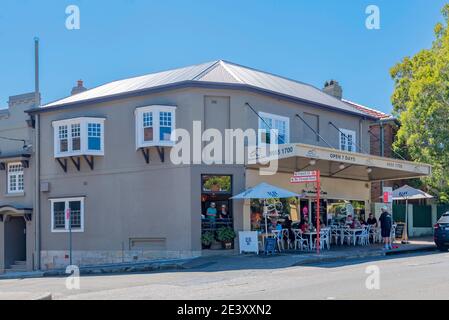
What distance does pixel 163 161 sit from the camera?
74.0ft

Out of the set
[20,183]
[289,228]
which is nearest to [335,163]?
[289,228]

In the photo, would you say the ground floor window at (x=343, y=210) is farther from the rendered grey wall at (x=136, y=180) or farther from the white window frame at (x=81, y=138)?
the white window frame at (x=81, y=138)

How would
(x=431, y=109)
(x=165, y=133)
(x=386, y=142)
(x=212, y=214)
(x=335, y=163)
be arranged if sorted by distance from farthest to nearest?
1. (x=386, y=142)
2. (x=431, y=109)
3. (x=335, y=163)
4. (x=165, y=133)
5. (x=212, y=214)

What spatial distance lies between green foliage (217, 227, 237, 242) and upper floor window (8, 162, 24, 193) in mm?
10588

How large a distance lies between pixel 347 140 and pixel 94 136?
11.5 metres

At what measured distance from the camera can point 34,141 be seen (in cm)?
2684

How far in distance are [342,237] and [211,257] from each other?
662 cm

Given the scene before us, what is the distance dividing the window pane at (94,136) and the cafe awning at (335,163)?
6.27m

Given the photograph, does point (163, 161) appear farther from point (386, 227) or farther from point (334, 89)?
point (334, 89)

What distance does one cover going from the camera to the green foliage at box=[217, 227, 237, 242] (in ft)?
71.8

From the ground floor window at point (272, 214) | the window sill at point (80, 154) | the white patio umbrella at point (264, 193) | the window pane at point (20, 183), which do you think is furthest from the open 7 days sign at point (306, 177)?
the window pane at point (20, 183)

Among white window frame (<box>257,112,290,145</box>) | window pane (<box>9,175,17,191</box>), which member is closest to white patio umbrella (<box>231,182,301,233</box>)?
white window frame (<box>257,112,290,145</box>)

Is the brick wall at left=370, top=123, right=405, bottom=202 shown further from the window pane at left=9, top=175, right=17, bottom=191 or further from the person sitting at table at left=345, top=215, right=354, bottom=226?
the window pane at left=9, top=175, right=17, bottom=191

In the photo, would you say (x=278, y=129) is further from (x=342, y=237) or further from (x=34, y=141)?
(x=34, y=141)
